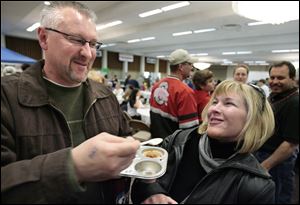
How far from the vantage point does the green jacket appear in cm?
42

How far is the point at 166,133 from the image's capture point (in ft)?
6.38

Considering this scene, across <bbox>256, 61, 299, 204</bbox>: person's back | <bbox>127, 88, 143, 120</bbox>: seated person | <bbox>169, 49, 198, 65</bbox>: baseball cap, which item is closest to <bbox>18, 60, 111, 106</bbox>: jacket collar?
<bbox>169, 49, 198, 65</bbox>: baseball cap

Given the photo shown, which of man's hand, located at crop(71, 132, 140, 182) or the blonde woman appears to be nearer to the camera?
man's hand, located at crop(71, 132, 140, 182)

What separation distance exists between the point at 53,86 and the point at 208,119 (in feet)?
2.24

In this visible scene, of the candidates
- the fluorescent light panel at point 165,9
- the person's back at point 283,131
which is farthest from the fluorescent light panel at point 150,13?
the person's back at point 283,131

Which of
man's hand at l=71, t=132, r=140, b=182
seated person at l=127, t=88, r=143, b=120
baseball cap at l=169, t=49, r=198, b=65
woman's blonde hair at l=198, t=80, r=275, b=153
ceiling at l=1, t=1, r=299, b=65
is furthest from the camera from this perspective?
ceiling at l=1, t=1, r=299, b=65

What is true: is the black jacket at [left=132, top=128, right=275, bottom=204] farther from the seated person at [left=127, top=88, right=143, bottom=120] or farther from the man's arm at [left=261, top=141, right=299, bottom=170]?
the seated person at [left=127, top=88, right=143, bottom=120]

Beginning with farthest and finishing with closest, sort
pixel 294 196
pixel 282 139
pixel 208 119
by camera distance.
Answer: pixel 294 196, pixel 282 139, pixel 208 119

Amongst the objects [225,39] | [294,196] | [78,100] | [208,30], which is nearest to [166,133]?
[78,100]

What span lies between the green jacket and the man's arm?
4.53 feet

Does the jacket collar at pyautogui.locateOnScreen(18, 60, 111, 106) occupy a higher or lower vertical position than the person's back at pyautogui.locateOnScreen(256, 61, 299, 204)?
higher

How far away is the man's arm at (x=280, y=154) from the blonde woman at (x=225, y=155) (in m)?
0.94

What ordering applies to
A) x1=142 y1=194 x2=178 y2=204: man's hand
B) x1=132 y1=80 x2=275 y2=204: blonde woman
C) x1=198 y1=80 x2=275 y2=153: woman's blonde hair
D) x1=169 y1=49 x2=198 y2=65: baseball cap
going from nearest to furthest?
x1=142 y1=194 x2=178 y2=204: man's hand < x1=132 y1=80 x2=275 y2=204: blonde woman < x1=198 y1=80 x2=275 y2=153: woman's blonde hair < x1=169 y1=49 x2=198 y2=65: baseball cap

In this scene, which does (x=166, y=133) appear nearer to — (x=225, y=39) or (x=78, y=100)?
(x=78, y=100)
